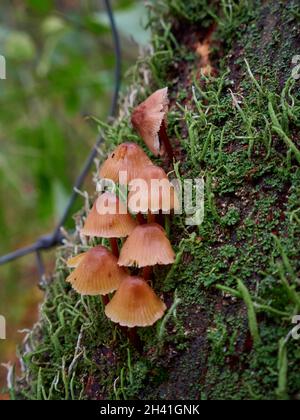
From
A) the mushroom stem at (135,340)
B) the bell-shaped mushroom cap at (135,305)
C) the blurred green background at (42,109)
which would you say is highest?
the blurred green background at (42,109)

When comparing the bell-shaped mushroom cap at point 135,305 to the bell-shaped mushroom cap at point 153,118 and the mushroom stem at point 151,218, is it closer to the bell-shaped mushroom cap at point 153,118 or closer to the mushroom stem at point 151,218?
the mushroom stem at point 151,218

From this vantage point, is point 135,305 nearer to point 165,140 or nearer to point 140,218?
point 140,218

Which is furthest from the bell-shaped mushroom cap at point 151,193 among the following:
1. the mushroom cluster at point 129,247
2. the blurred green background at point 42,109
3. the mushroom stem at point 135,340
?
the blurred green background at point 42,109

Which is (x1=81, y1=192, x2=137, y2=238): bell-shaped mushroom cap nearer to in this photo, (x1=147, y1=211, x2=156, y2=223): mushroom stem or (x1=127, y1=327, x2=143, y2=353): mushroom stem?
(x1=147, y1=211, x2=156, y2=223): mushroom stem

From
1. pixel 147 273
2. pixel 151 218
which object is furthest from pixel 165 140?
pixel 147 273

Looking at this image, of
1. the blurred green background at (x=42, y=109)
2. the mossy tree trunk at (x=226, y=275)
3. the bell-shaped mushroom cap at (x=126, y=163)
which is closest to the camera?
the mossy tree trunk at (x=226, y=275)

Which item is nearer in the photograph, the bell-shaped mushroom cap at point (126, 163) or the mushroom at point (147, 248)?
the mushroom at point (147, 248)
